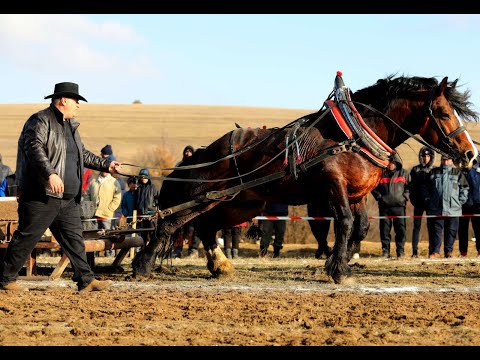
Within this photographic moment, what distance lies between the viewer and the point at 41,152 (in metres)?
8.76

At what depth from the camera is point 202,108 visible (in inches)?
2295

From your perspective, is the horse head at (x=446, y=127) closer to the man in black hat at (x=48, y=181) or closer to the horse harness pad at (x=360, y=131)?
the horse harness pad at (x=360, y=131)

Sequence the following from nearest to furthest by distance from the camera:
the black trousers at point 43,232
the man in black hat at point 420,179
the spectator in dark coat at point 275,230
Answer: the black trousers at point 43,232 < the man in black hat at point 420,179 < the spectator in dark coat at point 275,230

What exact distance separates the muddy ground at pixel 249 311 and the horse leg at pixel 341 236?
0.18m

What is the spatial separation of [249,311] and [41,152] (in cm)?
253

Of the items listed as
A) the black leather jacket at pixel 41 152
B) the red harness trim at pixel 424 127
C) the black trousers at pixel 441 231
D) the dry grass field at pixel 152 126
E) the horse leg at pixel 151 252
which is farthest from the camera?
the dry grass field at pixel 152 126

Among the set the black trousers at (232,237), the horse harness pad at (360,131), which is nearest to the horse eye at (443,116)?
the horse harness pad at (360,131)

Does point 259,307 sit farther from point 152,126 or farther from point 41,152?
point 152,126

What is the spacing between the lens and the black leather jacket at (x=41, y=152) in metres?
8.77

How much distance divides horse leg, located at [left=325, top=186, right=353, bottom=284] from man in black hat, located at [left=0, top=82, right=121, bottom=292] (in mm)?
3179

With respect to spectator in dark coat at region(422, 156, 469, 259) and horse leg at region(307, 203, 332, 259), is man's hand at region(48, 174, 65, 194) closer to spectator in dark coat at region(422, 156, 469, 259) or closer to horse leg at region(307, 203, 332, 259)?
horse leg at region(307, 203, 332, 259)

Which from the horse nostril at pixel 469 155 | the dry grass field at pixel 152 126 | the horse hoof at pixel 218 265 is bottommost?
the horse hoof at pixel 218 265
